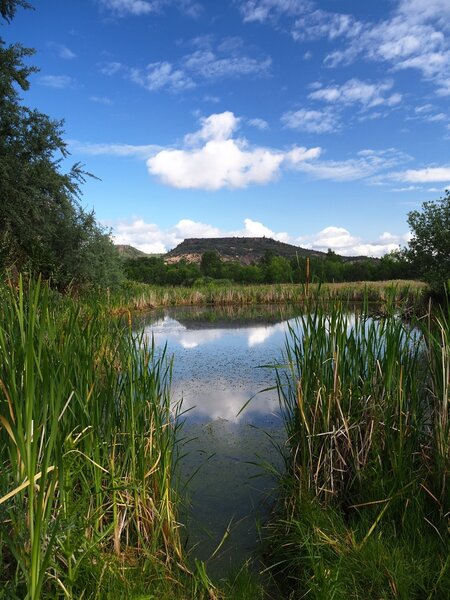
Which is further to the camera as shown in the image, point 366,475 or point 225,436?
point 225,436

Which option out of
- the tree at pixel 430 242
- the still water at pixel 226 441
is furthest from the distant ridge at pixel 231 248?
the still water at pixel 226 441

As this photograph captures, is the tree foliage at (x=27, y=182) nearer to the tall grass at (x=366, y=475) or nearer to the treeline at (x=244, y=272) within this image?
the tall grass at (x=366, y=475)

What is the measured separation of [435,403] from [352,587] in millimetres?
→ 1151

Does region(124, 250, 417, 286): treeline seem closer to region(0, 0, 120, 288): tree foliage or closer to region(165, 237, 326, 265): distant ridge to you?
region(165, 237, 326, 265): distant ridge

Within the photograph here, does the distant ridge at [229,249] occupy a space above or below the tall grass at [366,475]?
above

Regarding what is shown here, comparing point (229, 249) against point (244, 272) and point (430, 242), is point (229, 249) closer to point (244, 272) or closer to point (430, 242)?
point (244, 272)

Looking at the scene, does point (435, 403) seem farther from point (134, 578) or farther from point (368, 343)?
point (134, 578)

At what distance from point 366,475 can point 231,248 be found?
85.2m

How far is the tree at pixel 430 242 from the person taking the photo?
17781 millimetres

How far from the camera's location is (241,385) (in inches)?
265

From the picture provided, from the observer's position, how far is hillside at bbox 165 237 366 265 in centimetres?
8194

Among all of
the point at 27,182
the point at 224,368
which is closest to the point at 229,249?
the point at 27,182

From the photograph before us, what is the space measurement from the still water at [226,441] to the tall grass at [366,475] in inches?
12.4

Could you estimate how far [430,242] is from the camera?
18.7m
